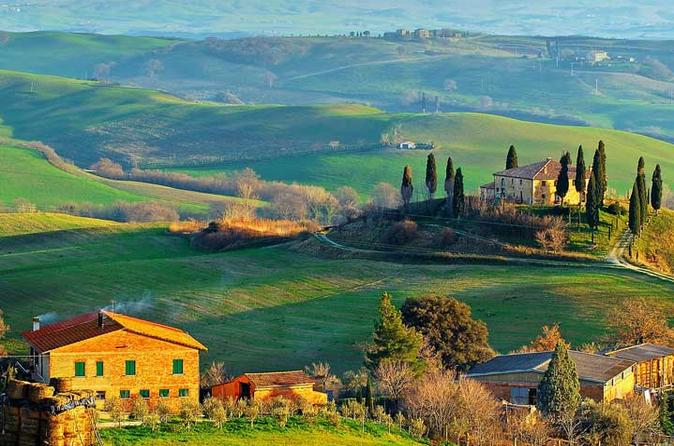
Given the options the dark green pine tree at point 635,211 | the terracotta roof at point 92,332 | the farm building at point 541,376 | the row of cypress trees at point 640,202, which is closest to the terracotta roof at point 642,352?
the farm building at point 541,376

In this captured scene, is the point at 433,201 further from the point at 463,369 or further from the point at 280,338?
the point at 463,369

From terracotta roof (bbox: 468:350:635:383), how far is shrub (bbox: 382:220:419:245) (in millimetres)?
36123

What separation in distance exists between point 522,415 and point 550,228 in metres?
42.1

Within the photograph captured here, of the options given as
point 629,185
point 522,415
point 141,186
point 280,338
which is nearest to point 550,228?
point 280,338

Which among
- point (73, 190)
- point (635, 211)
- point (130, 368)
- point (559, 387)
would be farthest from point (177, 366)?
point (73, 190)

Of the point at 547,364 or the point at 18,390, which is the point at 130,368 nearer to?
the point at 547,364

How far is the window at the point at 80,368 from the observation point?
5528 cm

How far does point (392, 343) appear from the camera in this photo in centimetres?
6562

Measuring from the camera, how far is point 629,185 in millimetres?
168375

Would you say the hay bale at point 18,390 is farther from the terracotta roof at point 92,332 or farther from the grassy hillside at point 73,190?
the grassy hillside at point 73,190

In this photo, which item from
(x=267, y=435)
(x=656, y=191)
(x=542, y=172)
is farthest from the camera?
(x=542, y=172)

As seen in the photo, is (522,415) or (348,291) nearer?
(522,415)

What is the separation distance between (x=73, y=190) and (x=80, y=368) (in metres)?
121

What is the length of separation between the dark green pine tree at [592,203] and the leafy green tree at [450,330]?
26232 mm
